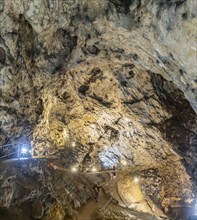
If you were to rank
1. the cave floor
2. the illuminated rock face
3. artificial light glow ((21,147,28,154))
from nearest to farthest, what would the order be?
the illuminated rock face < the cave floor < artificial light glow ((21,147,28,154))

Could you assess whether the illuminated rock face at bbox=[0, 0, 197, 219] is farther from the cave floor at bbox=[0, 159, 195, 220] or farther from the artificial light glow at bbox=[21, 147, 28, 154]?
the cave floor at bbox=[0, 159, 195, 220]

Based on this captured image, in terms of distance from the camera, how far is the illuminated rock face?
8109 millimetres

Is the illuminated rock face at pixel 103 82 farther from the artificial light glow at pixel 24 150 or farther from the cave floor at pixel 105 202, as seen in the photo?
the cave floor at pixel 105 202

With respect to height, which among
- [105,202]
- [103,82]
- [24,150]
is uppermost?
[103,82]

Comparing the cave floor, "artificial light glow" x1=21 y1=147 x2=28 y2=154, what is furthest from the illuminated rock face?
the cave floor

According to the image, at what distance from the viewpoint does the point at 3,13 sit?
8992 millimetres

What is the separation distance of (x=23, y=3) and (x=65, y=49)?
87.4 inches

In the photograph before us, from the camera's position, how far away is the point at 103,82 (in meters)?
12.4

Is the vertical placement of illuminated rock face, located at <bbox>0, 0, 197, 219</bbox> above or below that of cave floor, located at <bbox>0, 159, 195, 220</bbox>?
above

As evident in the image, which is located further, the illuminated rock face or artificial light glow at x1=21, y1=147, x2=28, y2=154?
artificial light glow at x1=21, y1=147, x2=28, y2=154

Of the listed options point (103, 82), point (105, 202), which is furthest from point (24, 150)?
point (103, 82)

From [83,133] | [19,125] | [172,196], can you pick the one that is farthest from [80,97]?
[172,196]

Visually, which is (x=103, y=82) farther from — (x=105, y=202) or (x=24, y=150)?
(x=105, y=202)

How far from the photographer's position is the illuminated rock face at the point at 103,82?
8.11 meters
